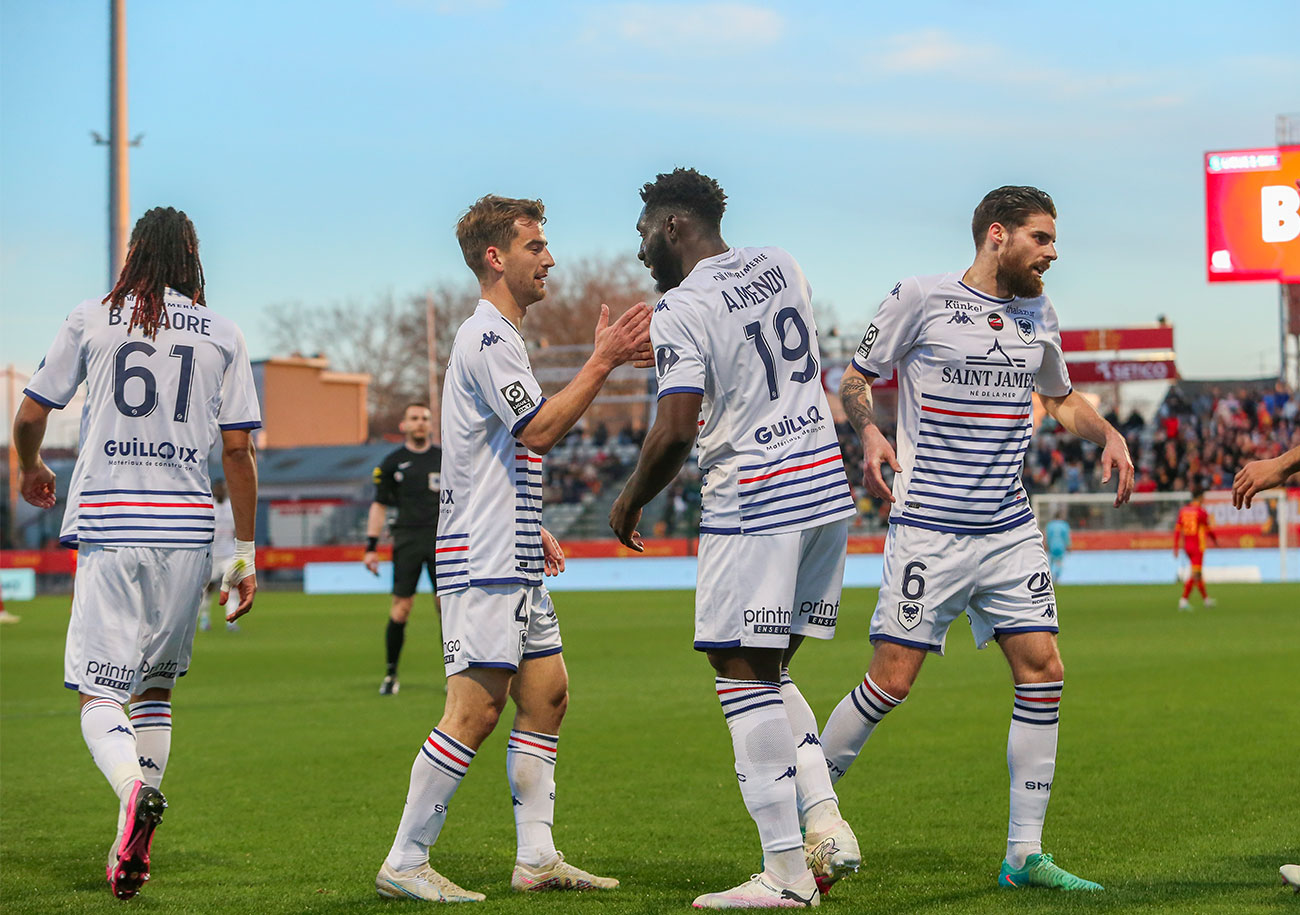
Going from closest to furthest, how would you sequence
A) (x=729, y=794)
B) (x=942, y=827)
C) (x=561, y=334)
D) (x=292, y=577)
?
(x=942, y=827) → (x=729, y=794) → (x=292, y=577) → (x=561, y=334)

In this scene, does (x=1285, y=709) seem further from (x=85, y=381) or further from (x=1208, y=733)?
(x=85, y=381)

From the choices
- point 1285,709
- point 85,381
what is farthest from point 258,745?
point 1285,709

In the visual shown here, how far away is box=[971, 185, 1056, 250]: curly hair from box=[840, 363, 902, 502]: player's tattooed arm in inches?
28.7

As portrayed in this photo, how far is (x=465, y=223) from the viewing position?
5.33m

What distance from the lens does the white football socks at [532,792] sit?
5.25m

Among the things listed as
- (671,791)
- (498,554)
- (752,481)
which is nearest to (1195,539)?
(671,791)

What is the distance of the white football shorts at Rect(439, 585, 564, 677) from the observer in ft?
16.2

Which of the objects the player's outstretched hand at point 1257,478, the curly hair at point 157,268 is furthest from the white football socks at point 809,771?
the curly hair at point 157,268

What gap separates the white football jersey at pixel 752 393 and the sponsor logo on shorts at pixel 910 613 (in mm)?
566

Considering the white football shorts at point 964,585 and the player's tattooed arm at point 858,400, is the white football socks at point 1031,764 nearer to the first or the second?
the white football shorts at point 964,585

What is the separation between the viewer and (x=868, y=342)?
542 cm

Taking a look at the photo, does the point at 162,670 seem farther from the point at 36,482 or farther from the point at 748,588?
the point at 748,588

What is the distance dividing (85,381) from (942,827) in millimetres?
4025

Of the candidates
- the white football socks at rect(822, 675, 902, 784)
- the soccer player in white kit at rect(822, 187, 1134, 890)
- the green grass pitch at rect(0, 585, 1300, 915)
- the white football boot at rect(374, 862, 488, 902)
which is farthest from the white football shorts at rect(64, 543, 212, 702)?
the soccer player in white kit at rect(822, 187, 1134, 890)
